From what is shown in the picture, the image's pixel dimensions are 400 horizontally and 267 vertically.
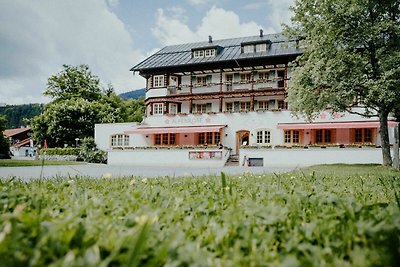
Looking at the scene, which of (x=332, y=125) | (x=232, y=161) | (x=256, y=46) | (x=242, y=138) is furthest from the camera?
(x=256, y=46)

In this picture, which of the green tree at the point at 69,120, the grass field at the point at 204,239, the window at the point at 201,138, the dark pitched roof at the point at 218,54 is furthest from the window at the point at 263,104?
the grass field at the point at 204,239

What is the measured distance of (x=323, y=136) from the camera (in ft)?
94.8

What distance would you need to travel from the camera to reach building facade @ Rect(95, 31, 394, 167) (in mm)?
25891

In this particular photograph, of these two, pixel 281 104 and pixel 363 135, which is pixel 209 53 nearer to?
pixel 281 104

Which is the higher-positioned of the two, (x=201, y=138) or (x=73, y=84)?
(x=73, y=84)

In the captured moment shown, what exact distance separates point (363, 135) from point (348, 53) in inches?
502

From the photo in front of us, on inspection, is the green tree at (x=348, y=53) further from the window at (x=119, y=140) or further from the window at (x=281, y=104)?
the window at (x=119, y=140)

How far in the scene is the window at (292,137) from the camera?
29.3 meters

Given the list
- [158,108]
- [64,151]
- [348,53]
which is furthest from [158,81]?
[348,53]

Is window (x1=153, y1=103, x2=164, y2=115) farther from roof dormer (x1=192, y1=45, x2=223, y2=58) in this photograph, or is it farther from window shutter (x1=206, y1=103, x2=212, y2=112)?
roof dormer (x1=192, y1=45, x2=223, y2=58)

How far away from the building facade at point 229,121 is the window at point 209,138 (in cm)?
9

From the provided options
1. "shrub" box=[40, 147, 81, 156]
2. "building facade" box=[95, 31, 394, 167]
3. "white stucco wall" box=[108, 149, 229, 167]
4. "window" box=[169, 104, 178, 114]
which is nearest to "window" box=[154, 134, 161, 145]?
"building facade" box=[95, 31, 394, 167]

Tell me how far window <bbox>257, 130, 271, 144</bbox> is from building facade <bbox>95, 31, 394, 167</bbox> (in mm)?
80

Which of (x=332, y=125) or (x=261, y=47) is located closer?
(x=332, y=125)
